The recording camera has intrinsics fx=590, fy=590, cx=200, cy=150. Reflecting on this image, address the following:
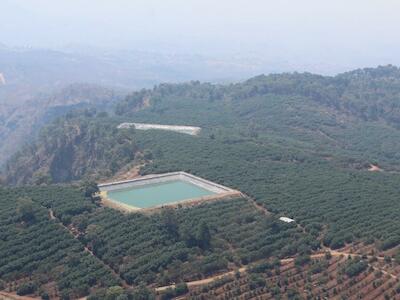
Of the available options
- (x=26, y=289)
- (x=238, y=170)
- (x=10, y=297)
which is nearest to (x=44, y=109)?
(x=238, y=170)

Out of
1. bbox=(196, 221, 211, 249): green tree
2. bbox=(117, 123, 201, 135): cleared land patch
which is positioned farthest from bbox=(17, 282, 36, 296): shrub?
bbox=(117, 123, 201, 135): cleared land patch

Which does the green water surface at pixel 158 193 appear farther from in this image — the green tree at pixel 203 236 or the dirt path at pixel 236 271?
the dirt path at pixel 236 271

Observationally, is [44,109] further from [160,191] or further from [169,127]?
[160,191]

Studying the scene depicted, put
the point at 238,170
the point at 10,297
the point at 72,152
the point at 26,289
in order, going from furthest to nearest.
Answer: the point at 72,152 → the point at 238,170 → the point at 26,289 → the point at 10,297

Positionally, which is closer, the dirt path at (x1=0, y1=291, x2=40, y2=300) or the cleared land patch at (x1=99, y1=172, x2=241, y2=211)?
the dirt path at (x1=0, y1=291, x2=40, y2=300)

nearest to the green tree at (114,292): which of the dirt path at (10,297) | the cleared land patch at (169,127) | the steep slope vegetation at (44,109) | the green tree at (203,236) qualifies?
the dirt path at (10,297)

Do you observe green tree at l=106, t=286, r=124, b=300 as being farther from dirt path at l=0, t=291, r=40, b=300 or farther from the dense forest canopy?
dirt path at l=0, t=291, r=40, b=300

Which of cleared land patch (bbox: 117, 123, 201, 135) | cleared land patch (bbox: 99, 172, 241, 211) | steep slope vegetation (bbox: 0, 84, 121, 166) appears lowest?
steep slope vegetation (bbox: 0, 84, 121, 166)

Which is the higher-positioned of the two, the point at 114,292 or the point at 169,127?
the point at 169,127
